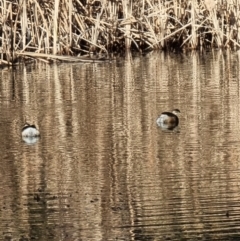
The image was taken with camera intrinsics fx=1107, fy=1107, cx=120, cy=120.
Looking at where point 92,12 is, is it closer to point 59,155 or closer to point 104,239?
point 59,155

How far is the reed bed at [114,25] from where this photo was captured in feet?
52.0

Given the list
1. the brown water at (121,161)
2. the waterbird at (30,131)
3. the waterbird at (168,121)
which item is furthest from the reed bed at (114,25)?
the waterbird at (30,131)

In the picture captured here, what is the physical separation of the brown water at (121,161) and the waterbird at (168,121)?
0.07m

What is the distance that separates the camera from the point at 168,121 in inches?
353

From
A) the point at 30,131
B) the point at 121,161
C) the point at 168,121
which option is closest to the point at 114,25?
the point at 168,121

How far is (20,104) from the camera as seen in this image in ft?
36.0

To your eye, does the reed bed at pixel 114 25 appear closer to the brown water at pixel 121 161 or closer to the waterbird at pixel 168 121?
the brown water at pixel 121 161

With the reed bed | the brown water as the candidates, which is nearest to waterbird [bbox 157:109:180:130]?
the brown water

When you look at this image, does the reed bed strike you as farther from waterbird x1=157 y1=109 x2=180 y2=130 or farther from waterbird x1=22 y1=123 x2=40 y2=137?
waterbird x1=22 y1=123 x2=40 y2=137

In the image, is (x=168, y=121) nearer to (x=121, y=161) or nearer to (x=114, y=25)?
(x=121, y=161)

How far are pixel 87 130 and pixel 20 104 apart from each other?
2.18m

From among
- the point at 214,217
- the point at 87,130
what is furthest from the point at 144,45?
the point at 214,217

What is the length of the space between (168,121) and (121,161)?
1.51 m

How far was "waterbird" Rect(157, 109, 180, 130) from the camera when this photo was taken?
8938mm
